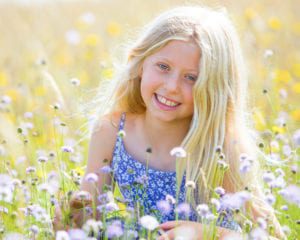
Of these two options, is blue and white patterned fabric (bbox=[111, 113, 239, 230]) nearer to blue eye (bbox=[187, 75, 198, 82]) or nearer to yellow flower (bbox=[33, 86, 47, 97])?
blue eye (bbox=[187, 75, 198, 82])

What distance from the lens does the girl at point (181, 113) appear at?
112 inches

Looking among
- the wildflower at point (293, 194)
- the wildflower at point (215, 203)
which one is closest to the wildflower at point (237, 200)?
the wildflower at point (215, 203)

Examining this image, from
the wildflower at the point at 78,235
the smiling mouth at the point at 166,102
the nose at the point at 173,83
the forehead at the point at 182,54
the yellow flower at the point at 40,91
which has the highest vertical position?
the forehead at the point at 182,54

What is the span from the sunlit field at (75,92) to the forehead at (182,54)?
0.38 metres

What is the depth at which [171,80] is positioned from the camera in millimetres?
2811

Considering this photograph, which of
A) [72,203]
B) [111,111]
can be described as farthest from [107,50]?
[72,203]

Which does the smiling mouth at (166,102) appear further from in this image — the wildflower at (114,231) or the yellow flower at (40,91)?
the yellow flower at (40,91)

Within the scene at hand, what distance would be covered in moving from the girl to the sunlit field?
0.41ft

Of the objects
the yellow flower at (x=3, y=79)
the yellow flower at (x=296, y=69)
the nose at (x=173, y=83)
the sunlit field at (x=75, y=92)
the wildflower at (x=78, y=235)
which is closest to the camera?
the wildflower at (x=78, y=235)

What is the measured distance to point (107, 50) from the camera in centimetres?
572

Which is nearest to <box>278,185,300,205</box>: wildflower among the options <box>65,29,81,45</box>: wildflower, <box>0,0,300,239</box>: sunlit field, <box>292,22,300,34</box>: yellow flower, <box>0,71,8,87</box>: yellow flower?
<box>0,0,300,239</box>: sunlit field

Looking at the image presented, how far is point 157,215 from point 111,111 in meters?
0.86

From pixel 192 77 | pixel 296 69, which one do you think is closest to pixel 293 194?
pixel 192 77

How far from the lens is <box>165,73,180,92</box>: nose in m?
2.80
